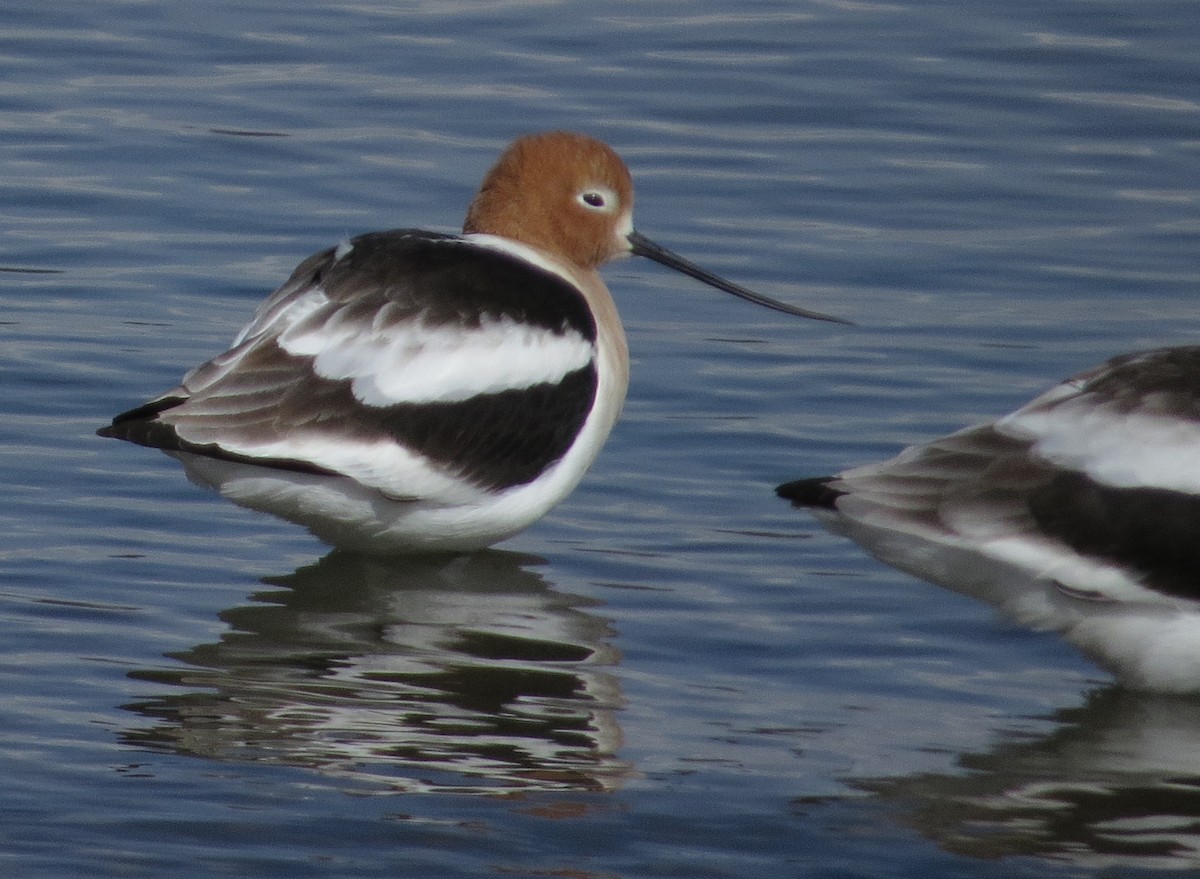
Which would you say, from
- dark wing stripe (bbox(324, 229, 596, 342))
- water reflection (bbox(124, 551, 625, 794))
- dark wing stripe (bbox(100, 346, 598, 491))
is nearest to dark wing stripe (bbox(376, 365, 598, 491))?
dark wing stripe (bbox(100, 346, 598, 491))

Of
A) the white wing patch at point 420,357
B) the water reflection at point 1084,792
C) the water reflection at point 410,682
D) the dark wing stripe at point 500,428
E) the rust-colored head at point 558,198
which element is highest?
the rust-colored head at point 558,198

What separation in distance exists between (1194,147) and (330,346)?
6.42 m

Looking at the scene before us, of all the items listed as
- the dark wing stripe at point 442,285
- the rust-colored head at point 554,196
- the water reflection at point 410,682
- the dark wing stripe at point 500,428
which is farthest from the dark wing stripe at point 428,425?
the rust-colored head at point 554,196

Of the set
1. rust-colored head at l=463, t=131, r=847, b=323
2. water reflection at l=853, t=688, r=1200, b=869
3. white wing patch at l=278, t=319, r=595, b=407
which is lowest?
water reflection at l=853, t=688, r=1200, b=869

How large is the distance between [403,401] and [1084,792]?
7.83 ft

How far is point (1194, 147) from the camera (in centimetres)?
1220

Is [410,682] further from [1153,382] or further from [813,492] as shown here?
[1153,382]

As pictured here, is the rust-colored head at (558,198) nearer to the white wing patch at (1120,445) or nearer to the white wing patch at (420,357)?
the white wing patch at (420,357)

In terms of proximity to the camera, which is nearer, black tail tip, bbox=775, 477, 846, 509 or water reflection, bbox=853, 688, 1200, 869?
water reflection, bbox=853, 688, 1200, 869

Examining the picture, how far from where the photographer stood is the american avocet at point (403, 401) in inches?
279

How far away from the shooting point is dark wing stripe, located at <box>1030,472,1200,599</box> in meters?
6.43

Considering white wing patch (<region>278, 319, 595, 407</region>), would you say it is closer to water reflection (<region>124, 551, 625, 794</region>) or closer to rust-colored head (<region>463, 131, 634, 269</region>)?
water reflection (<region>124, 551, 625, 794</region>)

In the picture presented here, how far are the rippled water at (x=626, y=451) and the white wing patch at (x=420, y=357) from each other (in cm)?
71

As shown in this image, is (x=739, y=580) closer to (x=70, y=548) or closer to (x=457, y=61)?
(x=70, y=548)
